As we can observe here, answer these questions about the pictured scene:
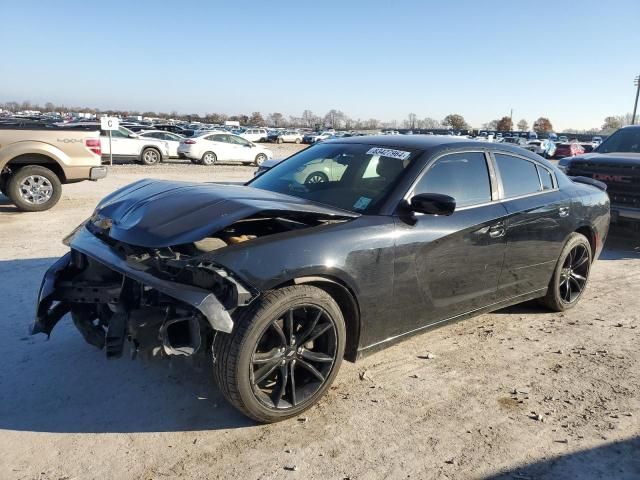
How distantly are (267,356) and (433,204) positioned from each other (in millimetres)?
1462

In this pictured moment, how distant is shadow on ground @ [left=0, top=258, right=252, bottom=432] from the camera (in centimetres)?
307

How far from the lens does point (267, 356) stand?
9.94 ft

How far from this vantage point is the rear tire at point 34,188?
8984mm

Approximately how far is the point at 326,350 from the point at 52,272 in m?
1.93

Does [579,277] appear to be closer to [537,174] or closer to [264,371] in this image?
[537,174]

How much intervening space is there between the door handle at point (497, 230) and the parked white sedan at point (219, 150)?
57.1 ft

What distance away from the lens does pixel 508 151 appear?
4.65 m

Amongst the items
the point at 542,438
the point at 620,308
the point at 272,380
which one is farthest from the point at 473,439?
the point at 620,308

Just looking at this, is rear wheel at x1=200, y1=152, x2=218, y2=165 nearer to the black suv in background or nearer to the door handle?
the black suv in background

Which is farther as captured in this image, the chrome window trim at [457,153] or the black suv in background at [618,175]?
the black suv in background at [618,175]

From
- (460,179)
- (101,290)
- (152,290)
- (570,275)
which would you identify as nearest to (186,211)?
(152,290)

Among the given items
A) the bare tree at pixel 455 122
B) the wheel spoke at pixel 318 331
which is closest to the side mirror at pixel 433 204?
the wheel spoke at pixel 318 331

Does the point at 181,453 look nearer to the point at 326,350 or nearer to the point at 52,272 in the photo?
the point at 326,350

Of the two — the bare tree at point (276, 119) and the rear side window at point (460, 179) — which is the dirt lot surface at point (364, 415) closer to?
the rear side window at point (460, 179)
